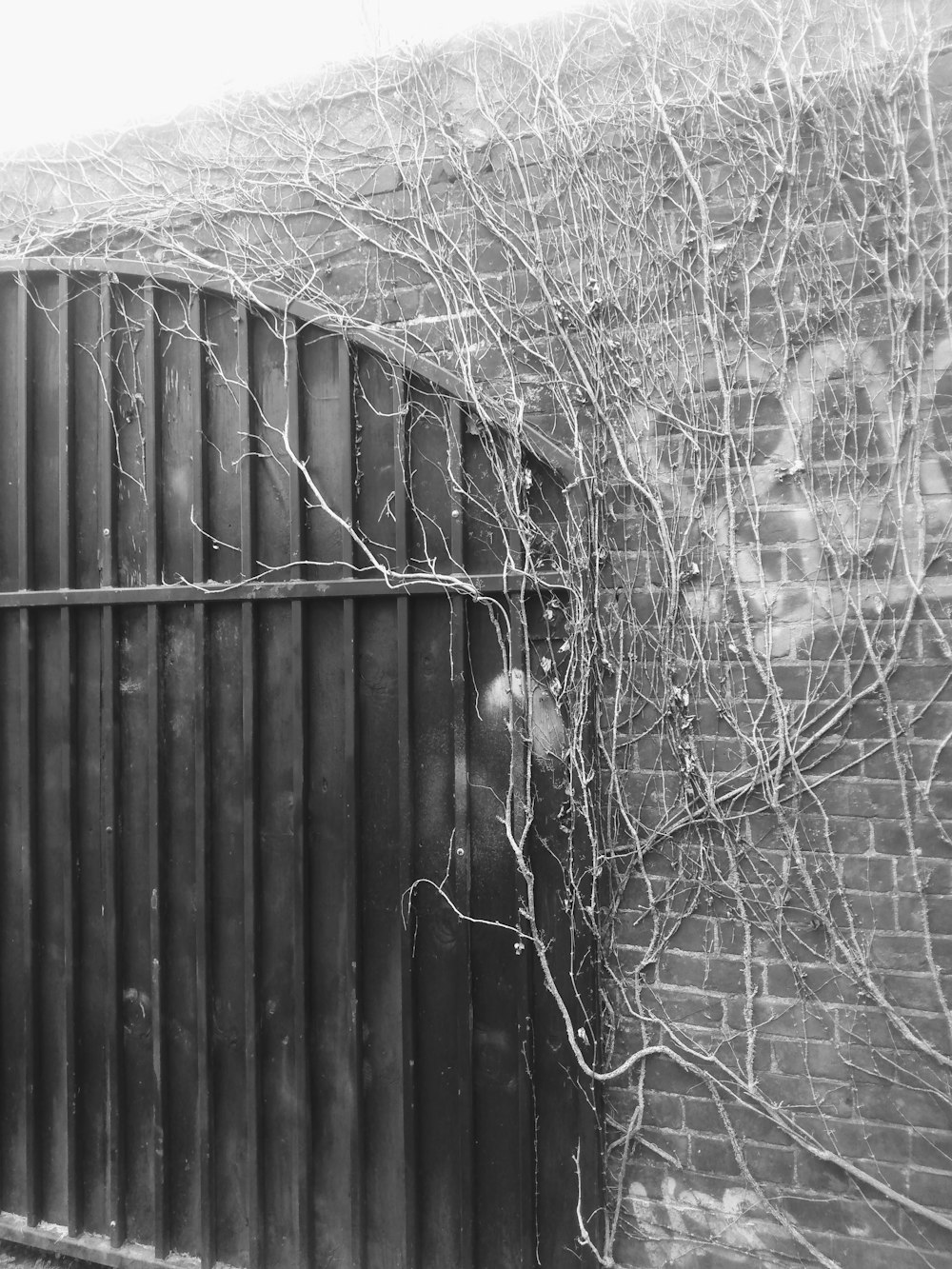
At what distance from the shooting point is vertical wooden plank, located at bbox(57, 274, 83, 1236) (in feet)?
9.18

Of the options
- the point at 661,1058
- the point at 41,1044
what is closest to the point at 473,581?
the point at 661,1058

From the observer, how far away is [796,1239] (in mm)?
2162

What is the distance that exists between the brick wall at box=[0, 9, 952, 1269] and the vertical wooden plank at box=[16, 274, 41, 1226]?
5.13 ft

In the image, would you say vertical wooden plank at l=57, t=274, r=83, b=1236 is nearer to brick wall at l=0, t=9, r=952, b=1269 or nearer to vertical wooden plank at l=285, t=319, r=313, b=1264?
vertical wooden plank at l=285, t=319, r=313, b=1264

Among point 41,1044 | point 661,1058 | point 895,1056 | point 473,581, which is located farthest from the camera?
point 41,1044

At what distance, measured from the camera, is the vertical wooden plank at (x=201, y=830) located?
8.68ft

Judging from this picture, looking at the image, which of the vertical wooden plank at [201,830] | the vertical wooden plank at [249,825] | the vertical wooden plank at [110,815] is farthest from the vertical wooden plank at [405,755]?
the vertical wooden plank at [110,815]

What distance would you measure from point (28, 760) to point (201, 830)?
2.27ft

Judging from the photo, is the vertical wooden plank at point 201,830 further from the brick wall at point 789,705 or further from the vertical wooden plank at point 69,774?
the brick wall at point 789,705

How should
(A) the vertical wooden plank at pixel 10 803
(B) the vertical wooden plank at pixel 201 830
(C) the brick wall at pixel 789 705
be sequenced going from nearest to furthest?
(C) the brick wall at pixel 789 705 < (B) the vertical wooden plank at pixel 201 830 < (A) the vertical wooden plank at pixel 10 803

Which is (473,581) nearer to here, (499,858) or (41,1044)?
(499,858)

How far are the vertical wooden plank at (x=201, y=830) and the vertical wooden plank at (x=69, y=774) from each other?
0.45m

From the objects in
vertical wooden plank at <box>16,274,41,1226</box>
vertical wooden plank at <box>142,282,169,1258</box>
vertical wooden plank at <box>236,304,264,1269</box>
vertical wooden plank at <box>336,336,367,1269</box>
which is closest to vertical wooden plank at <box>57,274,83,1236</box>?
vertical wooden plank at <box>16,274,41,1226</box>

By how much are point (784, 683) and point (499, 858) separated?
0.91m
